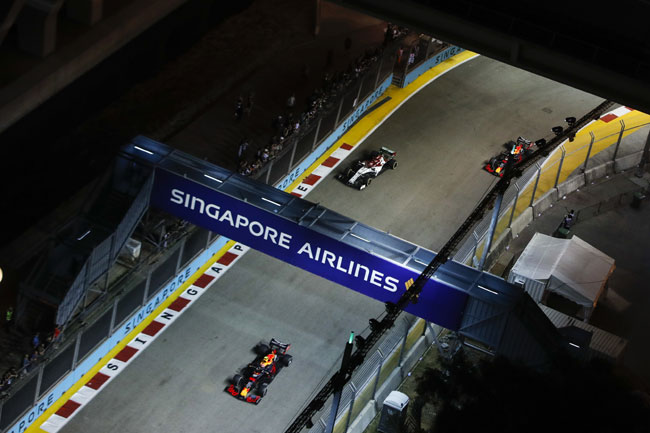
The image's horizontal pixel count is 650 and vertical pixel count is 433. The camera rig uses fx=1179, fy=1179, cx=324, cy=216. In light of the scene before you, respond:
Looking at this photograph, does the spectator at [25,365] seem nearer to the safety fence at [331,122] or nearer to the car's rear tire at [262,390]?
the car's rear tire at [262,390]

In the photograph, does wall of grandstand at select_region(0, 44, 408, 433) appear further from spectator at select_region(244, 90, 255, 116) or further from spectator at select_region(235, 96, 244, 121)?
spectator at select_region(244, 90, 255, 116)

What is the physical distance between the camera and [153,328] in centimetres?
3600

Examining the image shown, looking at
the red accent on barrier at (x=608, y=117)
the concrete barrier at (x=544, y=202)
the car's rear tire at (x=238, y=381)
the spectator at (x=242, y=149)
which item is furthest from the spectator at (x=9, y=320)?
the red accent on barrier at (x=608, y=117)

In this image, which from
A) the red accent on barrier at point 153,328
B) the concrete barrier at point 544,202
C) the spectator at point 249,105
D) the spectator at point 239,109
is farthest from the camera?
the spectator at point 249,105

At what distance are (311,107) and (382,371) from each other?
1482cm

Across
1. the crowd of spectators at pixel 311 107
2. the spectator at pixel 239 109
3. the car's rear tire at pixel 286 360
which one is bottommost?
the car's rear tire at pixel 286 360

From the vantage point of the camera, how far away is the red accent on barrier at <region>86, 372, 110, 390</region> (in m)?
33.7

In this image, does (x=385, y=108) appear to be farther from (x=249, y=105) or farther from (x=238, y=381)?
(x=238, y=381)

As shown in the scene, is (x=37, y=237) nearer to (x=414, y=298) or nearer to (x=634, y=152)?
(x=414, y=298)

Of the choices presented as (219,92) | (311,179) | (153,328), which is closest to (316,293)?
(153,328)

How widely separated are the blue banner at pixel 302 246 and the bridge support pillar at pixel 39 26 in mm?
8465

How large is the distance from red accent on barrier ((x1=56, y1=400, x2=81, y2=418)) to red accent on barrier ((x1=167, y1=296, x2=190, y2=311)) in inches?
197

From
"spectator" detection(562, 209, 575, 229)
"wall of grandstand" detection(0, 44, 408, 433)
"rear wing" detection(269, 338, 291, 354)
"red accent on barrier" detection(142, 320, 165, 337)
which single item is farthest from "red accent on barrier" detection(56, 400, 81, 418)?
"spectator" detection(562, 209, 575, 229)

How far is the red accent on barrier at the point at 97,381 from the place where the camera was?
33.7 metres
